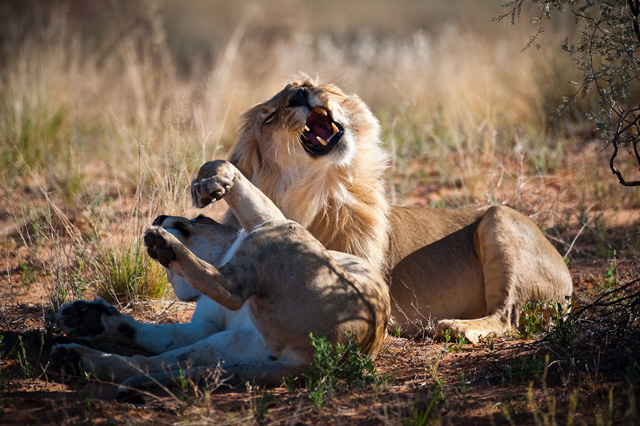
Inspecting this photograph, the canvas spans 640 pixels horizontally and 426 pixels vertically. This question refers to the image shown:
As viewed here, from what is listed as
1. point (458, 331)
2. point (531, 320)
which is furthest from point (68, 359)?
point (531, 320)

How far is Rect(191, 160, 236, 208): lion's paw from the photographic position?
3.47 m

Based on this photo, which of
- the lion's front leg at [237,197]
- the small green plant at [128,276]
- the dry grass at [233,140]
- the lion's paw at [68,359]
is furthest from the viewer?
the dry grass at [233,140]

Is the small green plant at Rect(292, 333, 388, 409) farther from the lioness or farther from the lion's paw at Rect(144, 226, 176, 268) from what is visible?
the lion's paw at Rect(144, 226, 176, 268)

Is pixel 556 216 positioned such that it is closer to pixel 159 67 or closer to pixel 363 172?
pixel 363 172

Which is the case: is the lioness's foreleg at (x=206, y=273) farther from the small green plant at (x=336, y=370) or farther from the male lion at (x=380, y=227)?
the male lion at (x=380, y=227)

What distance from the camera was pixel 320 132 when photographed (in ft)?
15.1

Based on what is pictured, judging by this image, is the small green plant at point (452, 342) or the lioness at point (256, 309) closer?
the lioness at point (256, 309)

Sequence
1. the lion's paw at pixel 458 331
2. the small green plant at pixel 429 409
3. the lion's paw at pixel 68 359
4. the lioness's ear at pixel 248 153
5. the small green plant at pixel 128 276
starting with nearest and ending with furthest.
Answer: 1. the small green plant at pixel 429 409
2. the lion's paw at pixel 68 359
3. the lion's paw at pixel 458 331
4. the lioness's ear at pixel 248 153
5. the small green plant at pixel 128 276

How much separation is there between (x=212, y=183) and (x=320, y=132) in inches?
51.3

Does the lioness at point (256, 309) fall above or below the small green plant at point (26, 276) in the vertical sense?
above

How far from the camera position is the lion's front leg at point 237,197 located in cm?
353

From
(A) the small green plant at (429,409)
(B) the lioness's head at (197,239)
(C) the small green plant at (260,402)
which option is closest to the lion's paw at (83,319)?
(B) the lioness's head at (197,239)

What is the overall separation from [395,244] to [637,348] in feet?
5.77

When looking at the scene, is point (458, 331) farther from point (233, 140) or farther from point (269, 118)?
point (233, 140)
